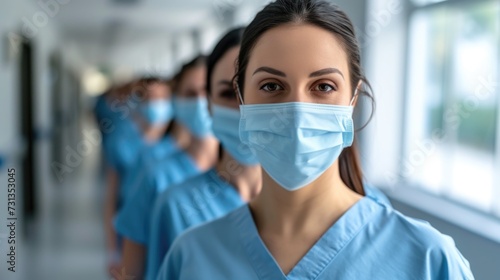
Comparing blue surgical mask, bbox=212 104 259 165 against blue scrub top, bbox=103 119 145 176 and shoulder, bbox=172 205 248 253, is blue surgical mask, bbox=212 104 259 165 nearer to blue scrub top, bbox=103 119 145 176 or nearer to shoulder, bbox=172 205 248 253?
shoulder, bbox=172 205 248 253

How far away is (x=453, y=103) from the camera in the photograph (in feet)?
9.16

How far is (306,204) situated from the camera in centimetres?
98

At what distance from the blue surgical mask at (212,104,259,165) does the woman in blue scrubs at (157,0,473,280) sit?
0.42 meters

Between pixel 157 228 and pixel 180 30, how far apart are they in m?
7.66

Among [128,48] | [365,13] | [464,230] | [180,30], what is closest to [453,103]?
[365,13]

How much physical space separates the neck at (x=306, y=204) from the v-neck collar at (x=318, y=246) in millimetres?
18

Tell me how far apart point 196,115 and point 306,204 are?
1.28 metres

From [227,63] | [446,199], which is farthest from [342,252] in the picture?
[446,199]

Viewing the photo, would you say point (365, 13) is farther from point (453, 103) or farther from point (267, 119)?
point (267, 119)

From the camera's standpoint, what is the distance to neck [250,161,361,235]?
3.21 ft

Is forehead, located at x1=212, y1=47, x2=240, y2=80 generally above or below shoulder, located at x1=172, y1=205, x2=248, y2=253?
above

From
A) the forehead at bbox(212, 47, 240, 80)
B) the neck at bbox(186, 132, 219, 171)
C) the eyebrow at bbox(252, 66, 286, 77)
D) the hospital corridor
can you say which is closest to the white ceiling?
the hospital corridor

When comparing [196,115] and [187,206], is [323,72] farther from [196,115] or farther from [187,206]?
[196,115]

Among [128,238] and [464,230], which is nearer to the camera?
[464,230]
